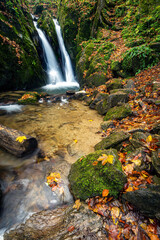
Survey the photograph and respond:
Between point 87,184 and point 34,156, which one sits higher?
point 87,184

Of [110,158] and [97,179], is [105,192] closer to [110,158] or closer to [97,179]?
[97,179]

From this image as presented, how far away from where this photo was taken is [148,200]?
1.52m

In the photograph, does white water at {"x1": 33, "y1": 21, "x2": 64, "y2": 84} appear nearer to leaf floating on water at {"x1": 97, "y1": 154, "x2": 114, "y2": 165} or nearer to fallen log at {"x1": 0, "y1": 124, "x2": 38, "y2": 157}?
fallen log at {"x1": 0, "y1": 124, "x2": 38, "y2": 157}

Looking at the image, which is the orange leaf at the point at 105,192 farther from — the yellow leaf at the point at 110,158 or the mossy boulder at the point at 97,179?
the yellow leaf at the point at 110,158

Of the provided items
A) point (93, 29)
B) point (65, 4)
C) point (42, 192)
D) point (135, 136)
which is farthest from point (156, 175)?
point (65, 4)

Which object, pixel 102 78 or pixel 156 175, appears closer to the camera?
pixel 156 175

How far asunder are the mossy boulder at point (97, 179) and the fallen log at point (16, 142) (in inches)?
66.2

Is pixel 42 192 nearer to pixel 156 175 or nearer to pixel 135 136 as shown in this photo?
pixel 156 175

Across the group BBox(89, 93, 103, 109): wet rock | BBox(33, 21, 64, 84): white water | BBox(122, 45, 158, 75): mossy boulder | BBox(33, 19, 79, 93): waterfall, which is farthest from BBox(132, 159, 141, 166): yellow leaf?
BBox(33, 21, 64, 84): white water

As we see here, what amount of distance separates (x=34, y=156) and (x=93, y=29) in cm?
1483

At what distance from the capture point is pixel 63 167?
296 cm

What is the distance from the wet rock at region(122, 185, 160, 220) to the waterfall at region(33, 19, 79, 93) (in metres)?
12.4

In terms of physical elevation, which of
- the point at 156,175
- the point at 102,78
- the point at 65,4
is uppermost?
the point at 65,4

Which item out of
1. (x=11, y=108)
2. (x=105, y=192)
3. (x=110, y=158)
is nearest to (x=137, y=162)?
(x=110, y=158)
